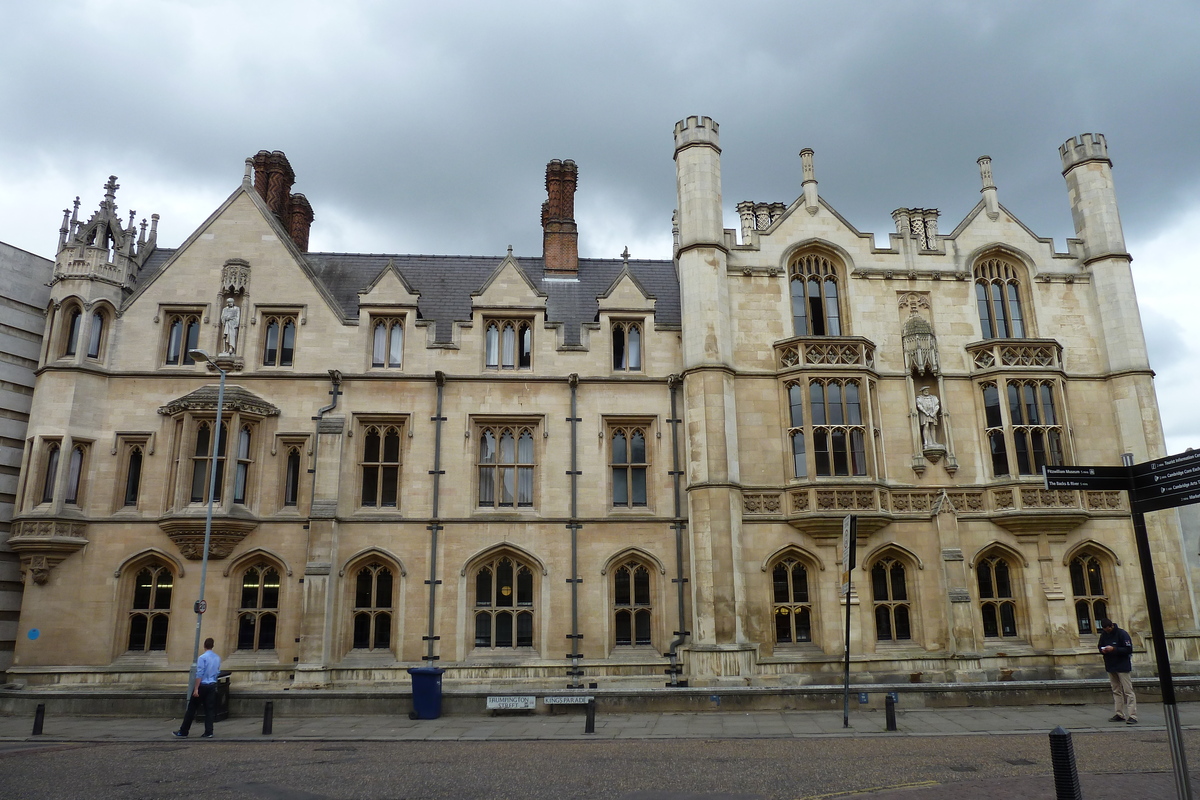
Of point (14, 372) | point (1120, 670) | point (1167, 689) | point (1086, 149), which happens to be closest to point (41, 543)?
point (14, 372)

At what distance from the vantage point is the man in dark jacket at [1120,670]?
599 inches

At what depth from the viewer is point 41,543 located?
67.5ft

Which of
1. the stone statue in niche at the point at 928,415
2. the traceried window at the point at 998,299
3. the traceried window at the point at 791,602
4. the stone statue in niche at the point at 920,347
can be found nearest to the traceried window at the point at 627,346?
the traceried window at the point at 791,602

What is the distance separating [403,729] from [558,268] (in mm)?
16025

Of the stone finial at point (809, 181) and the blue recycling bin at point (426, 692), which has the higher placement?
the stone finial at point (809, 181)

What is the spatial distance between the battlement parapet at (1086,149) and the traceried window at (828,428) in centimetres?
1054

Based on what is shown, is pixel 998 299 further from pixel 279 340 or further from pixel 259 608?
pixel 259 608

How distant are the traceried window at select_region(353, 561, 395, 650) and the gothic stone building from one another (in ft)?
0.27

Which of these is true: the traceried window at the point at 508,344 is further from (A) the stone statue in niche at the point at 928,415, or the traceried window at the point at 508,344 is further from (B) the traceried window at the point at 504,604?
(A) the stone statue in niche at the point at 928,415

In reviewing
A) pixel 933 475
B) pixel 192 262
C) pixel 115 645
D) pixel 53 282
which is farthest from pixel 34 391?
pixel 933 475

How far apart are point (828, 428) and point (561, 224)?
38.2 ft

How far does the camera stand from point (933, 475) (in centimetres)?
2250

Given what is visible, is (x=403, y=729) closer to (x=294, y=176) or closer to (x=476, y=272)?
(x=476, y=272)

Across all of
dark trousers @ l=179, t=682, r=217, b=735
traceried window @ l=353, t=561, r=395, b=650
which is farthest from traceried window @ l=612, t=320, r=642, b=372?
dark trousers @ l=179, t=682, r=217, b=735
